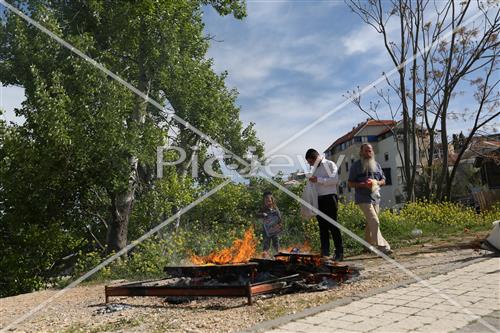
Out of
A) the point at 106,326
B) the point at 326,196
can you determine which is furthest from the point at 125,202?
the point at 106,326

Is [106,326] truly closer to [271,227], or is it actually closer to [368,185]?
[368,185]

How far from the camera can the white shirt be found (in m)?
7.83

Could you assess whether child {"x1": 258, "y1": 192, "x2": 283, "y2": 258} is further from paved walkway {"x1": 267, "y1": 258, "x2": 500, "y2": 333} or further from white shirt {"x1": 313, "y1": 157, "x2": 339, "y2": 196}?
paved walkway {"x1": 267, "y1": 258, "x2": 500, "y2": 333}

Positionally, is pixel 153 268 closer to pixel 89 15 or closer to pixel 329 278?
pixel 329 278

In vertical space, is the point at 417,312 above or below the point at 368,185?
A: below

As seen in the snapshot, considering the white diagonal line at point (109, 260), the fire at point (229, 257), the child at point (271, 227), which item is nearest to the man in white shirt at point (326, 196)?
the fire at point (229, 257)

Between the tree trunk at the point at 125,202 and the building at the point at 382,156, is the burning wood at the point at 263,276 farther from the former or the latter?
the building at the point at 382,156

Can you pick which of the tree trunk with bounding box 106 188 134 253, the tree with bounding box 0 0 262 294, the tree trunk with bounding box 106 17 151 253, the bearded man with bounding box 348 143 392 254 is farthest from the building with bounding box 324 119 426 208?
the bearded man with bounding box 348 143 392 254

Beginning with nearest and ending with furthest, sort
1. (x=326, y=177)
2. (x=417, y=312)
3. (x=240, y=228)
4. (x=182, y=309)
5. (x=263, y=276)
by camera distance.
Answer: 1. (x=417, y=312)
2. (x=182, y=309)
3. (x=263, y=276)
4. (x=326, y=177)
5. (x=240, y=228)

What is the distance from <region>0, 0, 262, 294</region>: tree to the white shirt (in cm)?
541

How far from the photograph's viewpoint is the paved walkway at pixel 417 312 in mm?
3697

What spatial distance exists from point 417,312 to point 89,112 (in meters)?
9.35

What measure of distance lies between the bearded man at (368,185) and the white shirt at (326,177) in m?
0.49

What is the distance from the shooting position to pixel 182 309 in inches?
212
